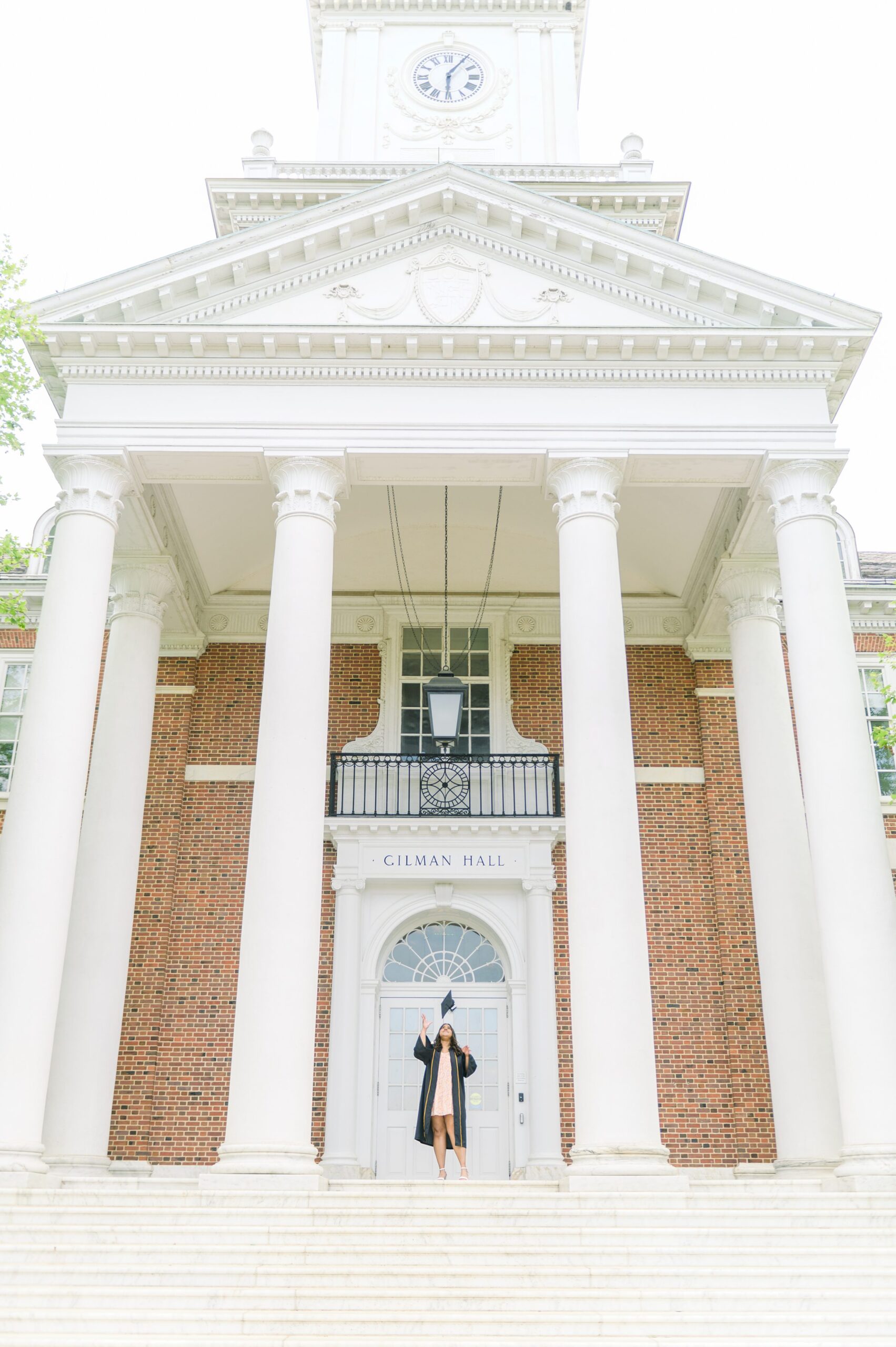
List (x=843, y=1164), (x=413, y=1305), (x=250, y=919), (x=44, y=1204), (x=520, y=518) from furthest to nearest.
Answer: (x=520, y=518) → (x=250, y=919) → (x=843, y=1164) → (x=44, y=1204) → (x=413, y=1305)

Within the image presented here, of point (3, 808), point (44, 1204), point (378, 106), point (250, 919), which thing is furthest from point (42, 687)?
point (378, 106)

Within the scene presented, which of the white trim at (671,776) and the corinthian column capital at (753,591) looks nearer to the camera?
the corinthian column capital at (753,591)

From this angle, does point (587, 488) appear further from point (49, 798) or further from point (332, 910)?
point (332, 910)

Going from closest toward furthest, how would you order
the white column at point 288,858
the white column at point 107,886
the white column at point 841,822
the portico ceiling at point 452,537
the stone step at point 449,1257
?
the stone step at point 449,1257 < the white column at point 288,858 < the white column at point 841,822 < the white column at point 107,886 < the portico ceiling at point 452,537

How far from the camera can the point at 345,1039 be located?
47.2 ft

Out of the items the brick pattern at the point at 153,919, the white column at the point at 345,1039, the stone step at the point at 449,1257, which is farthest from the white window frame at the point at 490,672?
the stone step at the point at 449,1257

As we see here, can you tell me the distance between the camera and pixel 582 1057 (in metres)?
10.3

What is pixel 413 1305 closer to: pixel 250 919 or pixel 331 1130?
pixel 250 919

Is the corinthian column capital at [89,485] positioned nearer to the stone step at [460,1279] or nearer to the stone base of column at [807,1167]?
the stone step at [460,1279]

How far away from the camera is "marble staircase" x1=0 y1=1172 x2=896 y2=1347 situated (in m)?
6.56

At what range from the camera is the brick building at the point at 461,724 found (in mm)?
10703

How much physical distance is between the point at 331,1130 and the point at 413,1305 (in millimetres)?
7371

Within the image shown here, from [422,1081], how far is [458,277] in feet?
30.8

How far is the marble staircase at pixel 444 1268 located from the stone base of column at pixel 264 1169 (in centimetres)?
16
